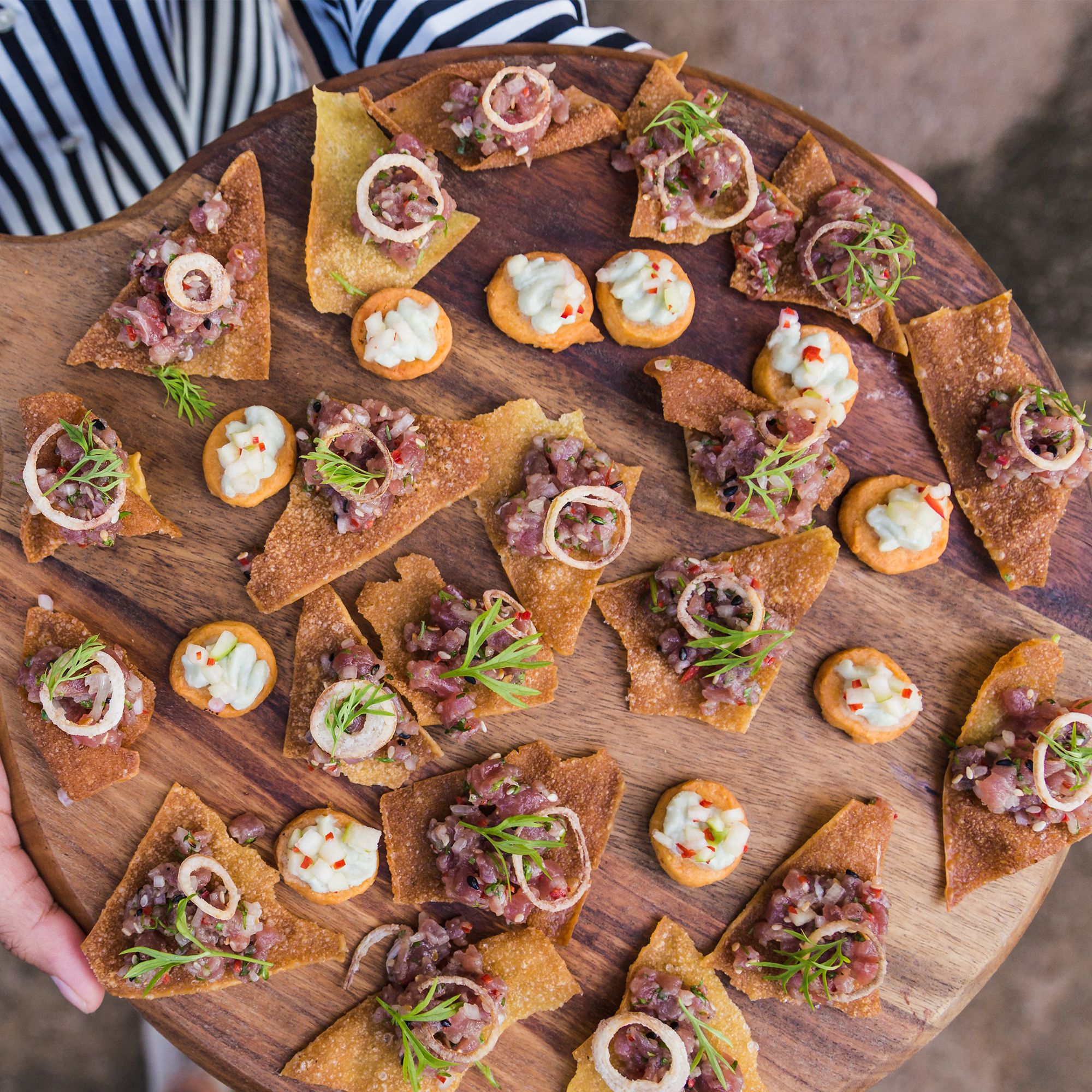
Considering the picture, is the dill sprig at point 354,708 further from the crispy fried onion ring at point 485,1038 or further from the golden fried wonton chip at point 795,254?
the golden fried wonton chip at point 795,254

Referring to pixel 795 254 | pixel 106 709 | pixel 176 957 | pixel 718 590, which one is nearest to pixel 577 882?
pixel 718 590

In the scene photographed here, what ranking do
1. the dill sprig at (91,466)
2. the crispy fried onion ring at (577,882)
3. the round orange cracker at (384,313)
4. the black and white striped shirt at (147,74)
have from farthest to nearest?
the black and white striped shirt at (147,74)
the round orange cracker at (384,313)
the crispy fried onion ring at (577,882)
the dill sprig at (91,466)

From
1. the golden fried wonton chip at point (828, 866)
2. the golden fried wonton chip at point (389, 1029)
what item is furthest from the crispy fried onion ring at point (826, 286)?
the golden fried wonton chip at point (389, 1029)

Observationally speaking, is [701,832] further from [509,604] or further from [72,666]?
[72,666]

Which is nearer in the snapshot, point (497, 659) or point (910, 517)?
point (497, 659)

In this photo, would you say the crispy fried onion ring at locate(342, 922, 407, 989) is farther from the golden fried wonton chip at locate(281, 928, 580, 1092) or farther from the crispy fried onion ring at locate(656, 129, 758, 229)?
the crispy fried onion ring at locate(656, 129, 758, 229)

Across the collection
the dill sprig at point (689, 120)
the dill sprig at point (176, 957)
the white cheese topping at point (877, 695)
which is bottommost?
the dill sprig at point (176, 957)
